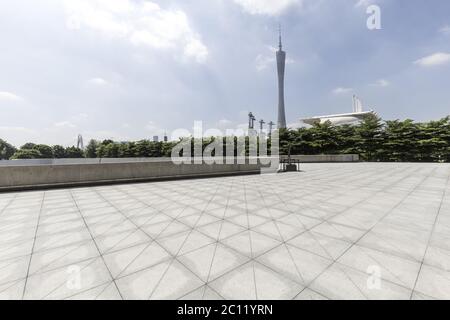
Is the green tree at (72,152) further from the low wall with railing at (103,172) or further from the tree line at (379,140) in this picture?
the low wall with railing at (103,172)

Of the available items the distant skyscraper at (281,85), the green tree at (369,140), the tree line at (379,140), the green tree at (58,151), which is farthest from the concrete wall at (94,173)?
the distant skyscraper at (281,85)

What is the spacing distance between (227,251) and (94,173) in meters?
11.4

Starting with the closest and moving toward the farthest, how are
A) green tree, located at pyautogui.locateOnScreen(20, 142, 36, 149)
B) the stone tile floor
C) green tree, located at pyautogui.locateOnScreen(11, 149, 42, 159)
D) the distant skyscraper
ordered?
the stone tile floor, green tree, located at pyautogui.locateOnScreen(11, 149, 42, 159), green tree, located at pyautogui.locateOnScreen(20, 142, 36, 149), the distant skyscraper

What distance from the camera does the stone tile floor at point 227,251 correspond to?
102 inches

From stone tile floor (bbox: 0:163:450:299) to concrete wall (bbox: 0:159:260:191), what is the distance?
4.43 m

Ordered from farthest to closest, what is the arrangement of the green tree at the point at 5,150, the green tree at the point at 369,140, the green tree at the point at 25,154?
1. the green tree at the point at 5,150
2. the green tree at the point at 25,154
3. the green tree at the point at 369,140

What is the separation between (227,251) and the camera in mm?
3609

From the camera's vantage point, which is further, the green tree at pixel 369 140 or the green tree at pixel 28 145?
the green tree at pixel 28 145

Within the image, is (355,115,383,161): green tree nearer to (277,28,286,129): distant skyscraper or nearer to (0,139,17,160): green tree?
(277,28,286,129): distant skyscraper

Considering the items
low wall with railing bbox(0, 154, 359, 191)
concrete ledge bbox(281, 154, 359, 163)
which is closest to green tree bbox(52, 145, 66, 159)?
low wall with railing bbox(0, 154, 359, 191)

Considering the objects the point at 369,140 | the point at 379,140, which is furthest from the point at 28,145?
the point at 379,140

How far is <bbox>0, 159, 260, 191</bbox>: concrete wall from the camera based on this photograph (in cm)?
982

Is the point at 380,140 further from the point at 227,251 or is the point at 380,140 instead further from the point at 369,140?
the point at 227,251

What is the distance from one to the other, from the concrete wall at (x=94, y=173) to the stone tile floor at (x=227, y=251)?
4.43 m
